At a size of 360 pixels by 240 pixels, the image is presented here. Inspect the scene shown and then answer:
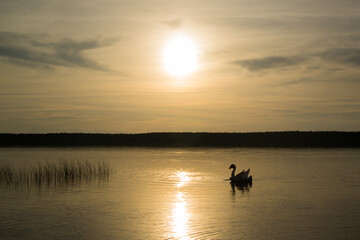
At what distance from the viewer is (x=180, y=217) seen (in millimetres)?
15164

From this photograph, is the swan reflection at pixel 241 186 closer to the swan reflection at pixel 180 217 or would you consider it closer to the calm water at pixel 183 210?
the calm water at pixel 183 210

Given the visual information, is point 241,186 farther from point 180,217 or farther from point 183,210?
point 180,217

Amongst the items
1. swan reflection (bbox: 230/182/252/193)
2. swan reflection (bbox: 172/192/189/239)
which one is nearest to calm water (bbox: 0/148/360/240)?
swan reflection (bbox: 172/192/189/239)

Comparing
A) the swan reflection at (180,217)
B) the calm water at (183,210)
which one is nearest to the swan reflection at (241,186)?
the calm water at (183,210)

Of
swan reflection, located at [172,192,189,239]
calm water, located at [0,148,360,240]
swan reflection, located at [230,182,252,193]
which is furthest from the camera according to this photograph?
swan reflection, located at [230,182,252,193]

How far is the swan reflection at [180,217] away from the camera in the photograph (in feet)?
41.4

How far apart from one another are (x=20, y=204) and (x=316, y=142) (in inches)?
3778

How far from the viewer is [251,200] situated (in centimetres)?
1964

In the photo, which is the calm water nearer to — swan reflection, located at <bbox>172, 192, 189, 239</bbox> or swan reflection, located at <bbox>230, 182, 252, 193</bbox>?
swan reflection, located at <bbox>172, 192, 189, 239</bbox>

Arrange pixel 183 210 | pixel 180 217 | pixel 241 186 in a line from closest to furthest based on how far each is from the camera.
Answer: pixel 180 217 < pixel 183 210 < pixel 241 186

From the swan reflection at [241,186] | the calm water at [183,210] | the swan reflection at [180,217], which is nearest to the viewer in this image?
the swan reflection at [180,217]

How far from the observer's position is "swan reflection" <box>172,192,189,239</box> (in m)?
12.6

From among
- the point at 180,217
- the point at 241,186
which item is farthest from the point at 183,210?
the point at 241,186

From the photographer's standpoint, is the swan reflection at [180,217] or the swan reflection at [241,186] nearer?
the swan reflection at [180,217]
